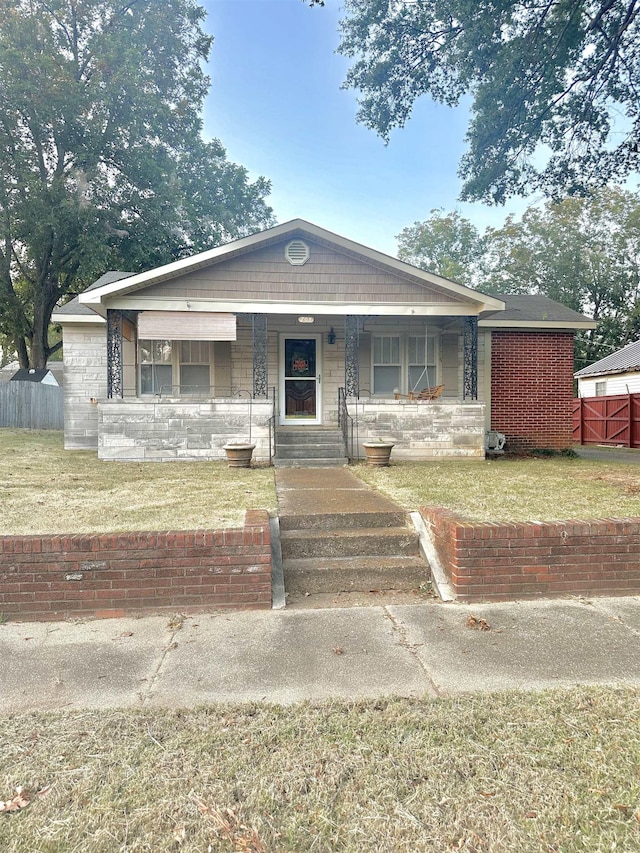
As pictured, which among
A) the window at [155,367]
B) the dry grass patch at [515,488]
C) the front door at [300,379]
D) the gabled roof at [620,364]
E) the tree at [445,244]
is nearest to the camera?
the dry grass patch at [515,488]

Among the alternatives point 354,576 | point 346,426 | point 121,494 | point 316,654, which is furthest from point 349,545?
point 346,426

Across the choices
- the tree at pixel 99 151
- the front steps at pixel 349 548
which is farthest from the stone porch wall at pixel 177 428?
the tree at pixel 99 151

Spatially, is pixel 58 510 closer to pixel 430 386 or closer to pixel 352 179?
pixel 430 386

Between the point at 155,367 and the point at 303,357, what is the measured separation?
3571mm

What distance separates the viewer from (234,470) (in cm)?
884

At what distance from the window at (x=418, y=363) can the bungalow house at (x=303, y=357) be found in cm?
3

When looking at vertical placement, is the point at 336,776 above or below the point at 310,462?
below

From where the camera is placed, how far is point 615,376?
829 inches

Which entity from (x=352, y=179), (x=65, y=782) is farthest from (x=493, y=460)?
(x=352, y=179)

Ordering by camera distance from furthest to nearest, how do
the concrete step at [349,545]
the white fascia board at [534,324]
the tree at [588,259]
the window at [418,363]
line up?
1. the tree at [588,259]
2. the window at [418,363]
3. the white fascia board at [534,324]
4. the concrete step at [349,545]

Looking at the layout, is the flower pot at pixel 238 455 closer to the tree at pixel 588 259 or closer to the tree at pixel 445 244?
the tree at pixel 588 259

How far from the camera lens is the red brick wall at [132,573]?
11.9 ft

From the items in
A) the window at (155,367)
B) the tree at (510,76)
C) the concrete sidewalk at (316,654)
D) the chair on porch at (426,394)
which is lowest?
the concrete sidewalk at (316,654)

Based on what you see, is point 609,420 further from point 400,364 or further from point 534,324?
point 400,364
